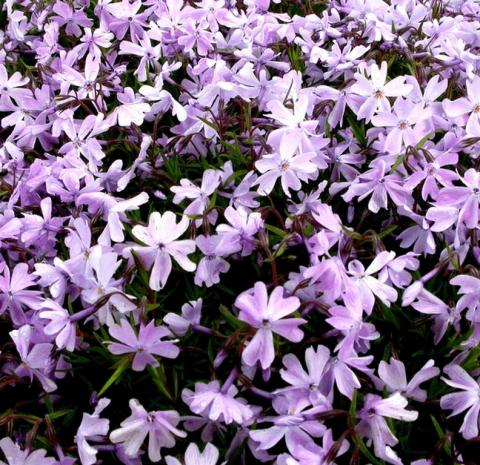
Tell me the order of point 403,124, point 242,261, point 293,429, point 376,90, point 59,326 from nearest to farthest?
point 293,429, point 59,326, point 242,261, point 403,124, point 376,90

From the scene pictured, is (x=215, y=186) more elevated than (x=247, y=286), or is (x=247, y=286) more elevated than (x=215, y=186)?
(x=215, y=186)

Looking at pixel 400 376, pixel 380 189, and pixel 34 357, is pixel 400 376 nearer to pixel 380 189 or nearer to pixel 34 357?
pixel 380 189

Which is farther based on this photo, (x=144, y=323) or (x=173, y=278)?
(x=173, y=278)

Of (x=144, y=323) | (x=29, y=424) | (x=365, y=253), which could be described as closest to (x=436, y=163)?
(x=365, y=253)

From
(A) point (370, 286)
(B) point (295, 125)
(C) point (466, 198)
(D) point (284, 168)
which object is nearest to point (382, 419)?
(A) point (370, 286)

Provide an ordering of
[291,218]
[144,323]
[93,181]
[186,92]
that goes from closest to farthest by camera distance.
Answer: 1. [144,323]
2. [291,218]
3. [93,181]
4. [186,92]

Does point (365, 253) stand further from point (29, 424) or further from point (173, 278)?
point (29, 424)

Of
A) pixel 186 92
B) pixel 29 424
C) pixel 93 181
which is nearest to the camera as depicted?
pixel 29 424

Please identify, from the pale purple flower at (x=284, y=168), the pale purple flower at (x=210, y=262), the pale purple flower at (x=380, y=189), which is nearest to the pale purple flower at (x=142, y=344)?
the pale purple flower at (x=210, y=262)
